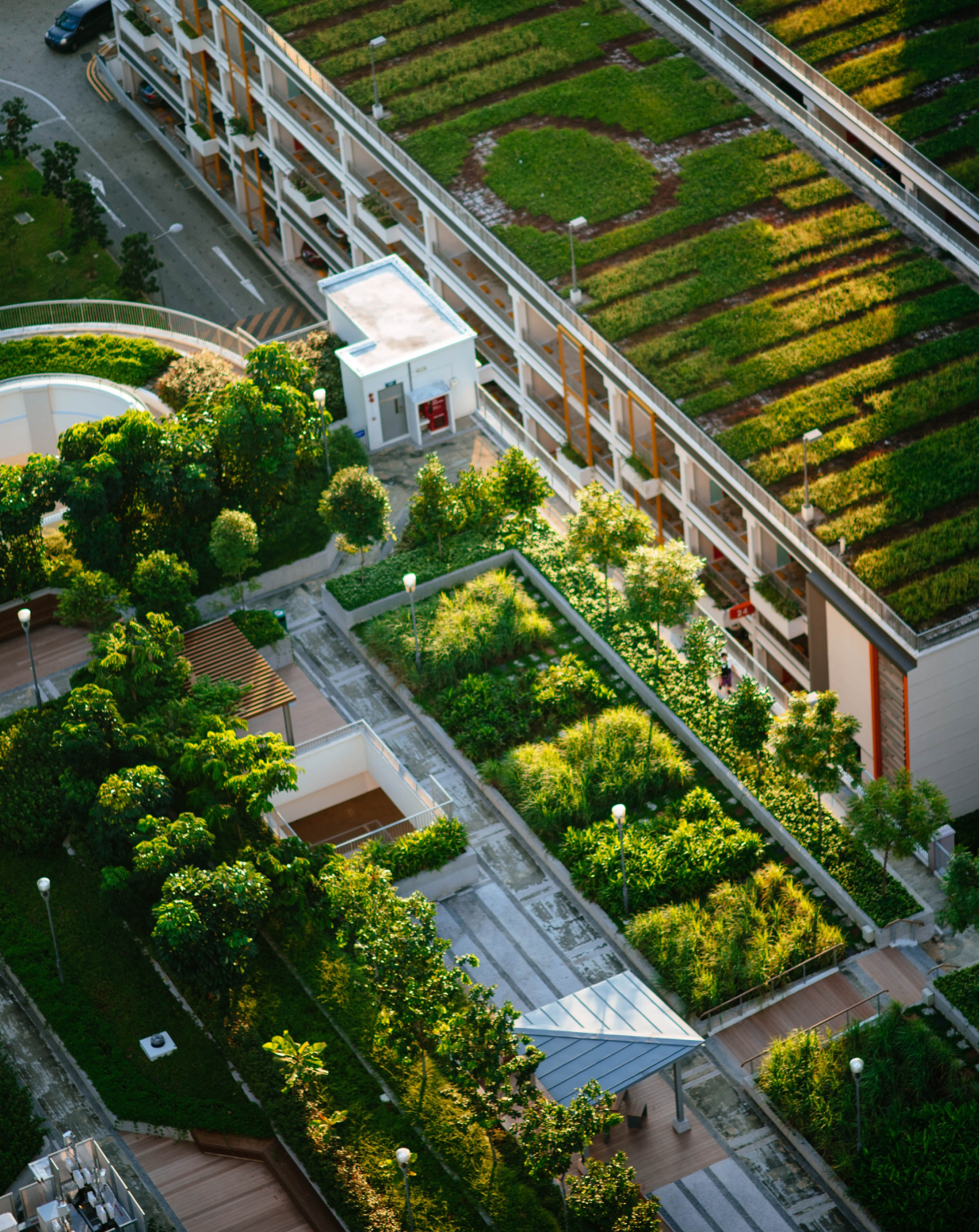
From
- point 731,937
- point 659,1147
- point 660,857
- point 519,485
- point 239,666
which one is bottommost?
point 659,1147

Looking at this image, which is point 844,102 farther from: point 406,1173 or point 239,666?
point 406,1173

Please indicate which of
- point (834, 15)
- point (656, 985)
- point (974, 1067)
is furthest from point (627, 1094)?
point (834, 15)

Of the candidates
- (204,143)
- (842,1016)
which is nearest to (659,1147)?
(842,1016)

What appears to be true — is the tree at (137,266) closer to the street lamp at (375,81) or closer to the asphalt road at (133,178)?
the asphalt road at (133,178)

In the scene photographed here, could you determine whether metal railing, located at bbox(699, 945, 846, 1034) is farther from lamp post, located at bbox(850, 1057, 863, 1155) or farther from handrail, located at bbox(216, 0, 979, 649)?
handrail, located at bbox(216, 0, 979, 649)

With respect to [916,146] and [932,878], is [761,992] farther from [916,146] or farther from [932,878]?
[916,146]

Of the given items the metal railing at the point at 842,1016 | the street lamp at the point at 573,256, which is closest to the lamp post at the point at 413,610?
the street lamp at the point at 573,256

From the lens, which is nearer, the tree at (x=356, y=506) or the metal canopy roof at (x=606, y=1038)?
the metal canopy roof at (x=606, y=1038)

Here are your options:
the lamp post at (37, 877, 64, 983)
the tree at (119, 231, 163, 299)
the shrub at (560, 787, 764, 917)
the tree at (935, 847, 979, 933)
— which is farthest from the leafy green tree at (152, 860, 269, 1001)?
the tree at (119, 231, 163, 299)
